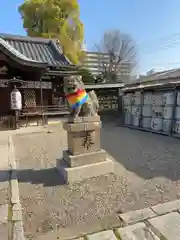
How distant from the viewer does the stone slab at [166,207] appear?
282cm

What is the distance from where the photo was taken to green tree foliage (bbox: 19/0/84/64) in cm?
2002

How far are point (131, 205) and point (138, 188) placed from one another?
61 cm

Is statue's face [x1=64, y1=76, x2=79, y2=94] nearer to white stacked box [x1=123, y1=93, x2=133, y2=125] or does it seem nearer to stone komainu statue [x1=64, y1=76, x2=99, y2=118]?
stone komainu statue [x1=64, y1=76, x2=99, y2=118]

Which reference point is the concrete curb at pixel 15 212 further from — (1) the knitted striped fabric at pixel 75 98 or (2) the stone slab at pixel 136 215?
(1) the knitted striped fabric at pixel 75 98

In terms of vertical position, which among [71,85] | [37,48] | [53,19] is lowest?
[71,85]

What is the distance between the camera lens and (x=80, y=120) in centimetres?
410

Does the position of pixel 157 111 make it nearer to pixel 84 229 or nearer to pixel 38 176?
pixel 38 176

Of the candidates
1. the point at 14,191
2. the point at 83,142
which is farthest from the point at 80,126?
the point at 14,191

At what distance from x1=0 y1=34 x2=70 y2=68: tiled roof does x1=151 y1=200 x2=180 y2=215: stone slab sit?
1116 cm

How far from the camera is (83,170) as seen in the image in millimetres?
4020

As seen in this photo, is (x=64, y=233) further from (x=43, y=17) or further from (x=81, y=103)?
(x=43, y=17)

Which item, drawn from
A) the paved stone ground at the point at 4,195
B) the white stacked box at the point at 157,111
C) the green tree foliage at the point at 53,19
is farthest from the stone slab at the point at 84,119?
the green tree foliage at the point at 53,19

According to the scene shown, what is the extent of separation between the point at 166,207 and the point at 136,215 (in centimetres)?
51

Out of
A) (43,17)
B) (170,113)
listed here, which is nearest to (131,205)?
(170,113)
